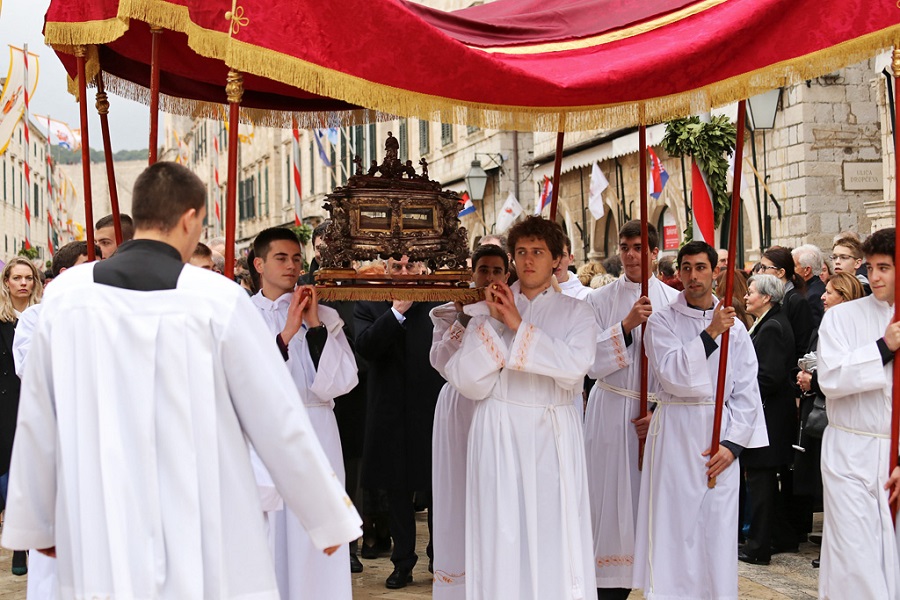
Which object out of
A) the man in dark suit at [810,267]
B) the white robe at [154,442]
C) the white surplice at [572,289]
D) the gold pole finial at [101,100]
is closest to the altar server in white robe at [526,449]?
the white robe at [154,442]

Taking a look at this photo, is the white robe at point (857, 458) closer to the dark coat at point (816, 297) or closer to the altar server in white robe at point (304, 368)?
the altar server in white robe at point (304, 368)

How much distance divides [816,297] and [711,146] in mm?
2965

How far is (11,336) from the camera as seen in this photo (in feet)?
25.3

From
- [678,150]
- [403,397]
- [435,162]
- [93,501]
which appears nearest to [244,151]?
[435,162]

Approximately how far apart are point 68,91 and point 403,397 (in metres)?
2.90

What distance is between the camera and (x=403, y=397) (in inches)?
281

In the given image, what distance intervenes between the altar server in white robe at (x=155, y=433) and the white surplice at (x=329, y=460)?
1717 mm

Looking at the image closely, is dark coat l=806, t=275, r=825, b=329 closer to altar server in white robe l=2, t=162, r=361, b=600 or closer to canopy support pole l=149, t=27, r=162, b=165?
canopy support pole l=149, t=27, r=162, b=165

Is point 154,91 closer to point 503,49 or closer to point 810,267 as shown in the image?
point 503,49

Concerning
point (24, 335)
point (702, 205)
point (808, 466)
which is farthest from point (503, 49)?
point (702, 205)

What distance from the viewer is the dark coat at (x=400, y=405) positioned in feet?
23.0

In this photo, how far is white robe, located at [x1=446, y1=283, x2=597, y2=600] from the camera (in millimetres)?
5016

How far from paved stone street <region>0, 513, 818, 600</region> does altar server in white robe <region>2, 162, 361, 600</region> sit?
347cm

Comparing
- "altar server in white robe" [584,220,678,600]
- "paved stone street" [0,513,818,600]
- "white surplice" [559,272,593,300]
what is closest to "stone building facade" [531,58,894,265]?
"white surplice" [559,272,593,300]
